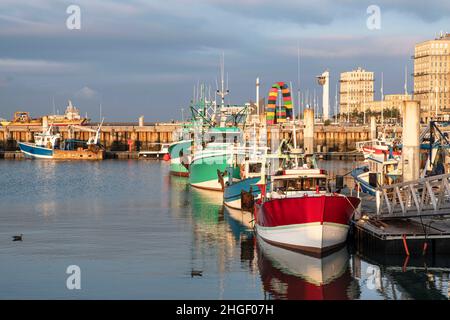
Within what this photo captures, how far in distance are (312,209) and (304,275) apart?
3664 millimetres

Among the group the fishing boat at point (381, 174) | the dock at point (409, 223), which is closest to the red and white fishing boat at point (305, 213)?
the dock at point (409, 223)

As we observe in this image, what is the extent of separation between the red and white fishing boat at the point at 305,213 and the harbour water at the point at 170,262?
72 centimetres

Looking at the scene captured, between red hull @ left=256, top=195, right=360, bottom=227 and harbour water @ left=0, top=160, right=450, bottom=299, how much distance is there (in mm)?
1728

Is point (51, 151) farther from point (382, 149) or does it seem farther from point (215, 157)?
point (382, 149)

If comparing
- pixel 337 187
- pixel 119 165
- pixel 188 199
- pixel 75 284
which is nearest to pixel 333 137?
pixel 119 165

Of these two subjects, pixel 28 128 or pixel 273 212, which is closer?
pixel 273 212

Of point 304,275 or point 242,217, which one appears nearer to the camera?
point 304,275

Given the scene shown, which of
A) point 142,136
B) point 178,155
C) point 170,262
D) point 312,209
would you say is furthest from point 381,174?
point 142,136

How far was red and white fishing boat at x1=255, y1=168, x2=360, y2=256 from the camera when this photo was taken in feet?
132

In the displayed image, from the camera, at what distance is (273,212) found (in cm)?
4206

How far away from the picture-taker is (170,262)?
4038 centimetres

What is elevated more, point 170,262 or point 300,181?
point 300,181
